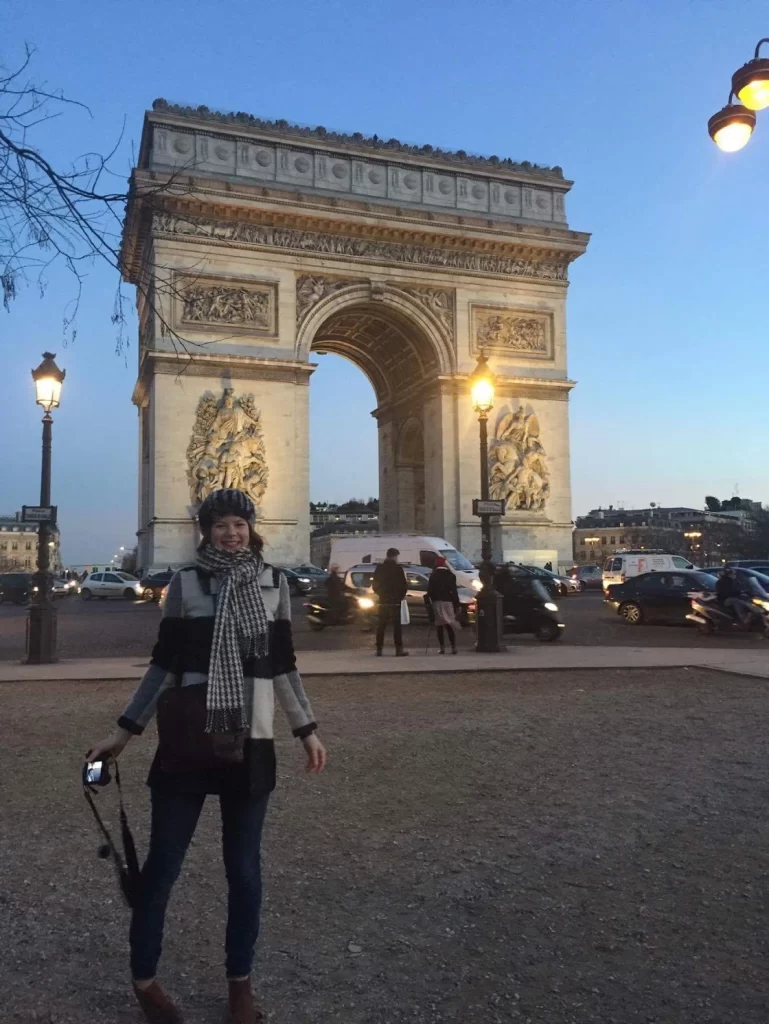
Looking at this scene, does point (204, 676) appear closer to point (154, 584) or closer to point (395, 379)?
point (154, 584)

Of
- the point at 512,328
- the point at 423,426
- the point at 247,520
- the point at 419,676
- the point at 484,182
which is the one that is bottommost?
the point at 419,676

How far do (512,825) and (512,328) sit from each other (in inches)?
1312

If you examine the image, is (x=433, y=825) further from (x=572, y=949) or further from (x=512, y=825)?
(x=572, y=949)

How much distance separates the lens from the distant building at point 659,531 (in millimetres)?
106000

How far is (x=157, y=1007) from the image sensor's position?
284 cm

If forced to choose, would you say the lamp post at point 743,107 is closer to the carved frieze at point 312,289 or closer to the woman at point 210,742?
the woman at point 210,742

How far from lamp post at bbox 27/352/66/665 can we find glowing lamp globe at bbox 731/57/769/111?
1027 cm

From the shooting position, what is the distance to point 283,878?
4180 millimetres

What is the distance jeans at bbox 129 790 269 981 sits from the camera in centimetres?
289

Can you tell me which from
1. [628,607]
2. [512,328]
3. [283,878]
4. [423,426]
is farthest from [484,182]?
[283,878]

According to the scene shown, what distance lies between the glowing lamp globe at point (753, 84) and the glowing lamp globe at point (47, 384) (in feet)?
33.7

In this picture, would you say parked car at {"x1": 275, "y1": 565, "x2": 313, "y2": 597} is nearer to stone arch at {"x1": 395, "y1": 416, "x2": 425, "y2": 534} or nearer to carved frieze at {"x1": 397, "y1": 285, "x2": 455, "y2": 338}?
stone arch at {"x1": 395, "y1": 416, "x2": 425, "y2": 534}

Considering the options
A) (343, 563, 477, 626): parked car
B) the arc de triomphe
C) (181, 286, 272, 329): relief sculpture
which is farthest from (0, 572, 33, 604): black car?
(343, 563, 477, 626): parked car

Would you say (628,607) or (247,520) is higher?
(247,520)
